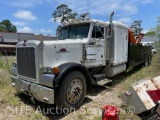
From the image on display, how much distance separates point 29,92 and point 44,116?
75 cm

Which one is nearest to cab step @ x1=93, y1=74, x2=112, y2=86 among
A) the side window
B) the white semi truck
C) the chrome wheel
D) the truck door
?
the white semi truck

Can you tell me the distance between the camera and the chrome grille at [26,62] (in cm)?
447

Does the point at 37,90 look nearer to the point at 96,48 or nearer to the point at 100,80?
the point at 100,80

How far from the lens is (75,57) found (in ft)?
16.8

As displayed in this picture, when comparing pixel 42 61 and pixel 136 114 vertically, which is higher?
pixel 42 61

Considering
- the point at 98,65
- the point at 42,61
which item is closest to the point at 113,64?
the point at 98,65

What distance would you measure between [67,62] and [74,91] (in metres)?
0.76

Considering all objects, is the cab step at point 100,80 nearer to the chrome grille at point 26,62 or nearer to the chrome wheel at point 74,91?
the chrome wheel at point 74,91

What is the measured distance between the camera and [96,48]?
5.96m

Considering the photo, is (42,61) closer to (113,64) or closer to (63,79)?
(63,79)

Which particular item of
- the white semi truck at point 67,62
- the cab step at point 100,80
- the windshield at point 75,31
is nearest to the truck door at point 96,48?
the white semi truck at point 67,62

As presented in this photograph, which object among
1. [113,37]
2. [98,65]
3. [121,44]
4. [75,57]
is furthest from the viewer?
[121,44]

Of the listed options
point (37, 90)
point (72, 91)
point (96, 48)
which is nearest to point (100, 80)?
point (96, 48)

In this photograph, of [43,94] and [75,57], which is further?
[75,57]
